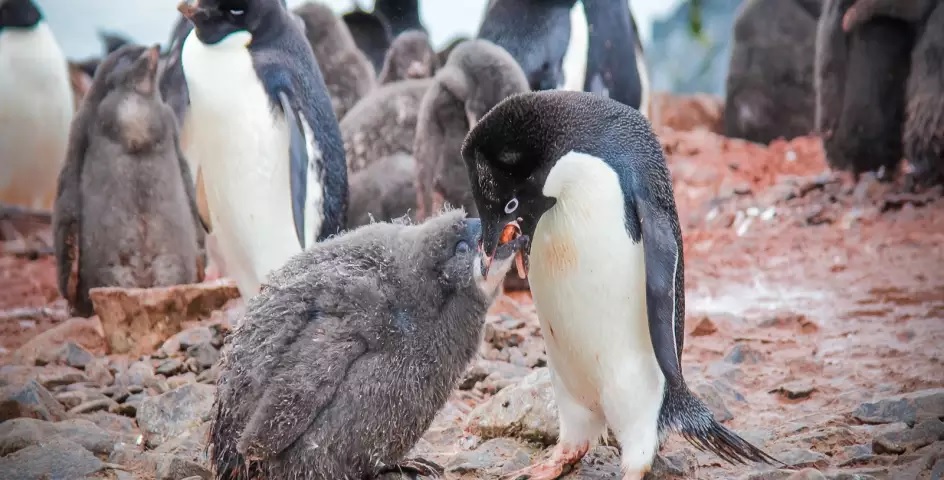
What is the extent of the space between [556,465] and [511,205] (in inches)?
26.2

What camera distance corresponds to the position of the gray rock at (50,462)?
2215 millimetres

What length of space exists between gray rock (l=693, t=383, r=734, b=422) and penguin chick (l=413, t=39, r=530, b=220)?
1.69 m

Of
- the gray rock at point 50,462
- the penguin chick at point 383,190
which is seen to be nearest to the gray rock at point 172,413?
the gray rock at point 50,462

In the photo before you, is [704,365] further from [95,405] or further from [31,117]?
[31,117]

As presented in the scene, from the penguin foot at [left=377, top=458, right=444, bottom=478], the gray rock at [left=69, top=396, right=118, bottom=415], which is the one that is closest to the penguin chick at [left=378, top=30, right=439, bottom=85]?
the gray rock at [left=69, top=396, right=118, bottom=415]

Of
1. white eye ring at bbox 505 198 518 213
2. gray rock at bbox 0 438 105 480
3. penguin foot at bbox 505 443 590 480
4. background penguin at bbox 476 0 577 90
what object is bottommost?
penguin foot at bbox 505 443 590 480

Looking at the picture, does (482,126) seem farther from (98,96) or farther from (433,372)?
(98,96)

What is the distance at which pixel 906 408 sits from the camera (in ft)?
8.21

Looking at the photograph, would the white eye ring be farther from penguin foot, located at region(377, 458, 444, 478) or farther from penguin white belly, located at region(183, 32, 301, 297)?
penguin white belly, located at region(183, 32, 301, 297)

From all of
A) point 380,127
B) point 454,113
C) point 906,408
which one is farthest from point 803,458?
point 380,127

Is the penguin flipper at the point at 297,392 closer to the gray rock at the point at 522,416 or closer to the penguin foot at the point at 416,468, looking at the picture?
the penguin foot at the point at 416,468

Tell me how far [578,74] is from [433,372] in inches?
134

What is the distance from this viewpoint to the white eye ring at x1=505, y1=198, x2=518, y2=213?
6.97 feet

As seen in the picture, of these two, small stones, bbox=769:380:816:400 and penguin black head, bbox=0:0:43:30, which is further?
penguin black head, bbox=0:0:43:30
